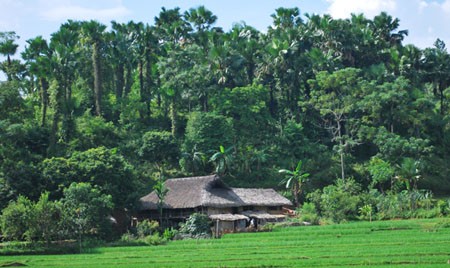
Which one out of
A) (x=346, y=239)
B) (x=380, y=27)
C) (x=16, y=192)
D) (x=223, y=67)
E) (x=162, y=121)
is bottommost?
(x=346, y=239)

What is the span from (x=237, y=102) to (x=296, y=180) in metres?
10.3

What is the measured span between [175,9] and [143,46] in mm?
6413

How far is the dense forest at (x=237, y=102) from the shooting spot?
199ft

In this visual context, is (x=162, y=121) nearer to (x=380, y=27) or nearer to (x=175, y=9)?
(x=175, y=9)

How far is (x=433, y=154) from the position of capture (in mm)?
68500

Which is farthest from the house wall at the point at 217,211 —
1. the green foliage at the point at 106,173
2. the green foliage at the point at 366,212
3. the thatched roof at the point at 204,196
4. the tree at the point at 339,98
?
the tree at the point at 339,98

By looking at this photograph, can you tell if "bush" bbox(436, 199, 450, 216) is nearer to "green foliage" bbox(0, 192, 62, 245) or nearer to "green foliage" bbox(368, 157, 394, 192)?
"green foliage" bbox(368, 157, 394, 192)

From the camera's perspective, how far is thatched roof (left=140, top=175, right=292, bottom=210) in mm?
53031

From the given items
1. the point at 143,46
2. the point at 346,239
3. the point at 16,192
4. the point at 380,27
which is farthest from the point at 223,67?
the point at 346,239

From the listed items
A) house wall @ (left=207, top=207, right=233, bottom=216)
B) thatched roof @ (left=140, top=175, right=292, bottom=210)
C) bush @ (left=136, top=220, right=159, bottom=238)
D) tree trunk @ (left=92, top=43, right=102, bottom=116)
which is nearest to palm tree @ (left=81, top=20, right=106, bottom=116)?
tree trunk @ (left=92, top=43, right=102, bottom=116)

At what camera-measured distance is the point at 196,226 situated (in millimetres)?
48844

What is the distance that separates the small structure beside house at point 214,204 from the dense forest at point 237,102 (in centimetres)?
374

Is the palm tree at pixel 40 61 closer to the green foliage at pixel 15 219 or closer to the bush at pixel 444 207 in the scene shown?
the green foliage at pixel 15 219

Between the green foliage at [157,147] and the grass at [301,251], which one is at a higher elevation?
the green foliage at [157,147]
